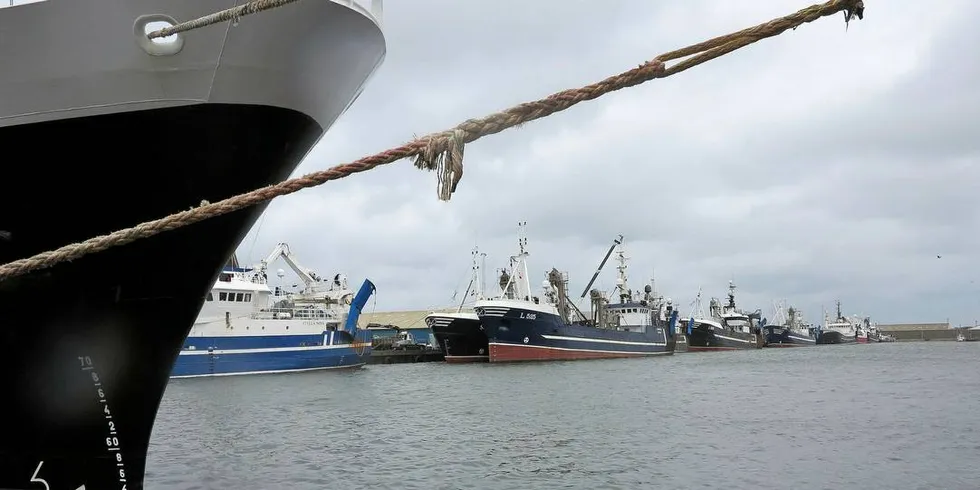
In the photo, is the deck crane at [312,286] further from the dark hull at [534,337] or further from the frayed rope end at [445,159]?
the frayed rope end at [445,159]

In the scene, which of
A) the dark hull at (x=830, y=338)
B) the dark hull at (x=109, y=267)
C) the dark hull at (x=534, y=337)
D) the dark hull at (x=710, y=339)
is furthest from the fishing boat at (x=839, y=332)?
the dark hull at (x=109, y=267)

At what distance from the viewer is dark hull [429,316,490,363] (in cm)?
5672

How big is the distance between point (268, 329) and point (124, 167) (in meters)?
39.2

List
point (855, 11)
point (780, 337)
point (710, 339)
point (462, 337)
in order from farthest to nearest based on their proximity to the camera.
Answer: point (780, 337), point (710, 339), point (462, 337), point (855, 11)

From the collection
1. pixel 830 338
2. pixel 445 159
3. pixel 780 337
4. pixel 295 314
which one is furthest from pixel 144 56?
pixel 830 338

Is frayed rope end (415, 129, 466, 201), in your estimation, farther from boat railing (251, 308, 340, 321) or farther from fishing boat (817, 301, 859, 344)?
fishing boat (817, 301, 859, 344)

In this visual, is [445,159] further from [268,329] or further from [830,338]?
[830,338]

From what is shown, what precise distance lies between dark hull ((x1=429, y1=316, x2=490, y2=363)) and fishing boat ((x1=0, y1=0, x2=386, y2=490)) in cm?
4972

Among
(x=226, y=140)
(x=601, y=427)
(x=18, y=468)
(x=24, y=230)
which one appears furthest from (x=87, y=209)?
(x=601, y=427)

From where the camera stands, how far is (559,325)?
5497 centimetres

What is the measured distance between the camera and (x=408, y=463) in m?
13.6

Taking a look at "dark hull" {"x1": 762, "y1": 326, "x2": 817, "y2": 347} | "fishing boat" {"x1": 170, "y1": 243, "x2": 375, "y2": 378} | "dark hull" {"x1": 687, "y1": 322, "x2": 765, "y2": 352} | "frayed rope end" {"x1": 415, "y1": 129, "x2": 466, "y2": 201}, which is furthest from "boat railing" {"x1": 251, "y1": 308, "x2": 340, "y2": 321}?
"dark hull" {"x1": 762, "y1": 326, "x2": 817, "y2": 347}

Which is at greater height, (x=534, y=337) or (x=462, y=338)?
(x=534, y=337)

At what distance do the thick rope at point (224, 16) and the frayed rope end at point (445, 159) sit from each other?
1.24 m
